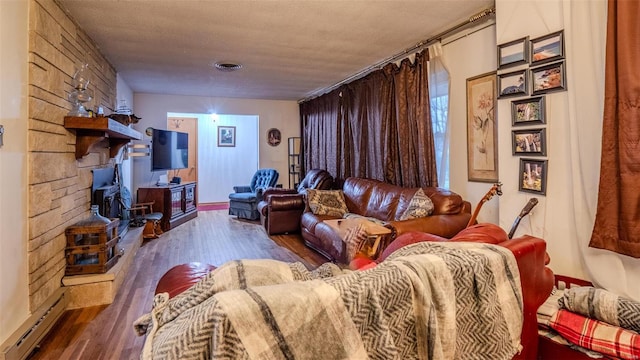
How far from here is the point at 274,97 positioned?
6777mm

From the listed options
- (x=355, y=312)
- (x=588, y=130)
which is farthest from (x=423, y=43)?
(x=355, y=312)

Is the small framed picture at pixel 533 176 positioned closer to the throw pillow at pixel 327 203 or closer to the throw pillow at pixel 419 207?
the throw pillow at pixel 419 207

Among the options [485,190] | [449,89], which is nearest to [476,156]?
[485,190]

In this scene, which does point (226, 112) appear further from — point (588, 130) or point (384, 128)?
point (588, 130)

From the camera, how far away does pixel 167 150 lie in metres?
5.98

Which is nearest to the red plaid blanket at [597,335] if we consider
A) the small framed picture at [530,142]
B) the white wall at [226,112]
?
the small framed picture at [530,142]

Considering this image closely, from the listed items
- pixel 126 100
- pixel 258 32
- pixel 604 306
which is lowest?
pixel 604 306

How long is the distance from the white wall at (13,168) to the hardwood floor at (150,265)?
1.05ft

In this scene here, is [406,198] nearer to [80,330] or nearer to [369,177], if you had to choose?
[369,177]

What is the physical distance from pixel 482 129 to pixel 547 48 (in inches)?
35.3

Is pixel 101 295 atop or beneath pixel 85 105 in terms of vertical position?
beneath

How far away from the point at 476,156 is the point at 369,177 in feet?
5.74

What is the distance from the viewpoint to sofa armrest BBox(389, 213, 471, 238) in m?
2.78

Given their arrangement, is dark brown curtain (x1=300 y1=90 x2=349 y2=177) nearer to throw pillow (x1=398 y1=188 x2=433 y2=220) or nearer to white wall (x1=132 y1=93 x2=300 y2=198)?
white wall (x1=132 y1=93 x2=300 y2=198)
